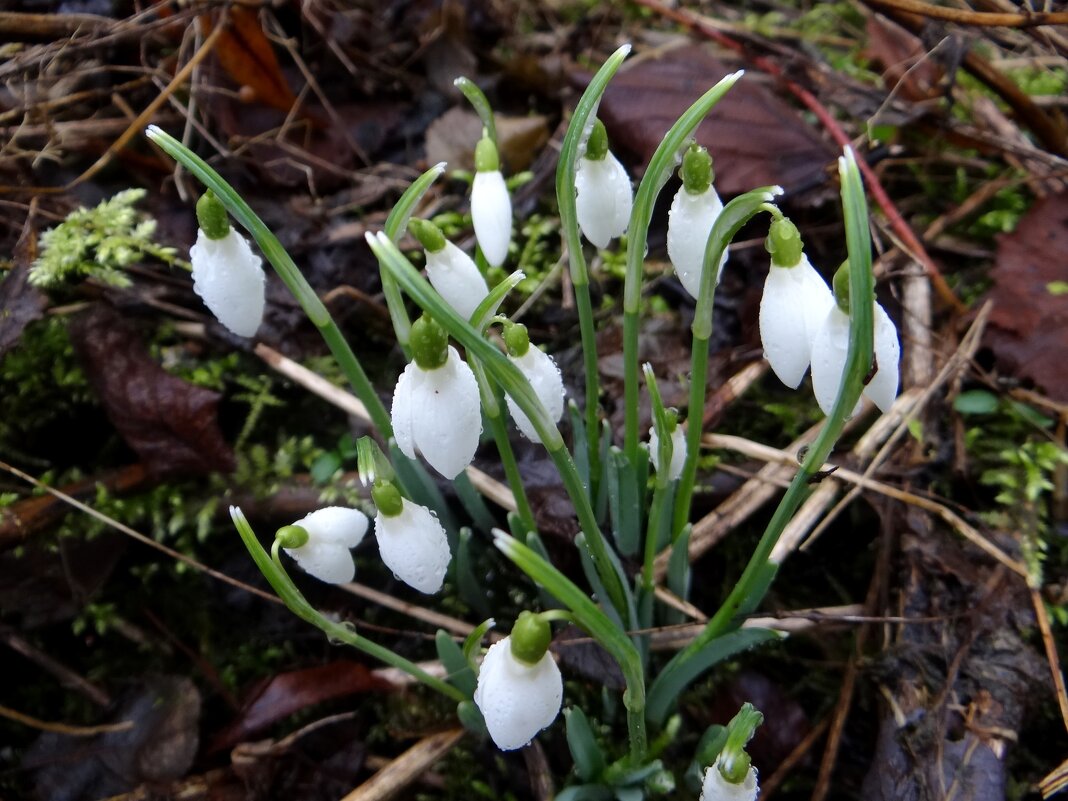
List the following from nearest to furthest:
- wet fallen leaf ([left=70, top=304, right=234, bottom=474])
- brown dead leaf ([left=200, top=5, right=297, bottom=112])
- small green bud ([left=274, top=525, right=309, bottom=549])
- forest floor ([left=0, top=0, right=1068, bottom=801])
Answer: small green bud ([left=274, top=525, right=309, bottom=549]) < forest floor ([left=0, top=0, right=1068, bottom=801]) < wet fallen leaf ([left=70, top=304, right=234, bottom=474]) < brown dead leaf ([left=200, top=5, right=297, bottom=112])

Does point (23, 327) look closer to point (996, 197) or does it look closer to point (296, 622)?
point (296, 622)

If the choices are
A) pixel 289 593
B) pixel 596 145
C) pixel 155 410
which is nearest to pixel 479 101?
pixel 596 145

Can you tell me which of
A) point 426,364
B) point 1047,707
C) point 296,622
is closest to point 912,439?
point 1047,707

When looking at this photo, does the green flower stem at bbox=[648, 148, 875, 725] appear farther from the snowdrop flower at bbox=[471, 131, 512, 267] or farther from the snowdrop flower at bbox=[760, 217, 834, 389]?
the snowdrop flower at bbox=[471, 131, 512, 267]

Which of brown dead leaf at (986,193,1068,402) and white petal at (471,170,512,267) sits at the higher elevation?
white petal at (471,170,512,267)

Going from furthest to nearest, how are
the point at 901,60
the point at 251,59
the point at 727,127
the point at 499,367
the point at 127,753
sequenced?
the point at 901,60
the point at 251,59
the point at 727,127
the point at 127,753
the point at 499,367

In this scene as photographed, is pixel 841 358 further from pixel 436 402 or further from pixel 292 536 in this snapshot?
pixel 292 536

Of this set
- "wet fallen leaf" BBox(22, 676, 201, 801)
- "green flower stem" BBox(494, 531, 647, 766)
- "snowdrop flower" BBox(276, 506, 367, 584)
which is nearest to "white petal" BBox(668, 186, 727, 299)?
Result: "green flower stem" BBox(494, 531, 647, 766)
